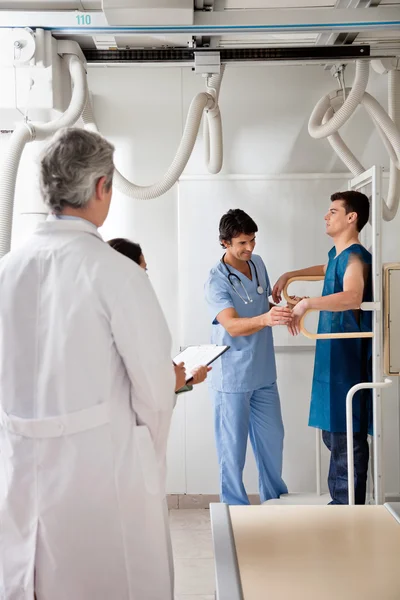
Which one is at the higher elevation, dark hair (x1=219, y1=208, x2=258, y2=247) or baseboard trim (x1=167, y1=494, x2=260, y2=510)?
dark hair (x1=219, y1=208, x2=258, y2=247)

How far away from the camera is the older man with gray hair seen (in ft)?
4.80

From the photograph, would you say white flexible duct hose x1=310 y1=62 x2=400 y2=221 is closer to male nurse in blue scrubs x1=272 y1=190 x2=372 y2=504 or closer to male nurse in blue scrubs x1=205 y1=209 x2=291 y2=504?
male nurse in blue scrubs x1=272 y1=190 x2=372 y2=504

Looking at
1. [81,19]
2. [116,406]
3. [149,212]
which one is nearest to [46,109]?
[81,19]

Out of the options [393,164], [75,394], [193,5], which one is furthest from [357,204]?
[75,394]

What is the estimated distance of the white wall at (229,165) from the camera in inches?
137

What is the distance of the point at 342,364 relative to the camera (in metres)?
2.78

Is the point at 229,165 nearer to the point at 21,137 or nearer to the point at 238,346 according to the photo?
the point at 238,346

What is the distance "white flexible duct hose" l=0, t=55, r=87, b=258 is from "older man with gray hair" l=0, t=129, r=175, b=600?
0.72m

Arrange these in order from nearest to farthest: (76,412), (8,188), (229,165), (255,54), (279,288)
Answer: (76,412)
(8,188)
(255,54)
(279,288)
(229,165)

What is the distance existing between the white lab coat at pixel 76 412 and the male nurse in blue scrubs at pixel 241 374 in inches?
58.3

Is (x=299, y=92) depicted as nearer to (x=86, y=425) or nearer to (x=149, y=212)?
(x=149, y=212)

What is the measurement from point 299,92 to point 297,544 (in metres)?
2.69

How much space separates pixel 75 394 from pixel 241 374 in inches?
64.1

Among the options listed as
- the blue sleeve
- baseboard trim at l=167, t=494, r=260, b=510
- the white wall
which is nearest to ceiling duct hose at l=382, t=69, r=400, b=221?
the white wall
